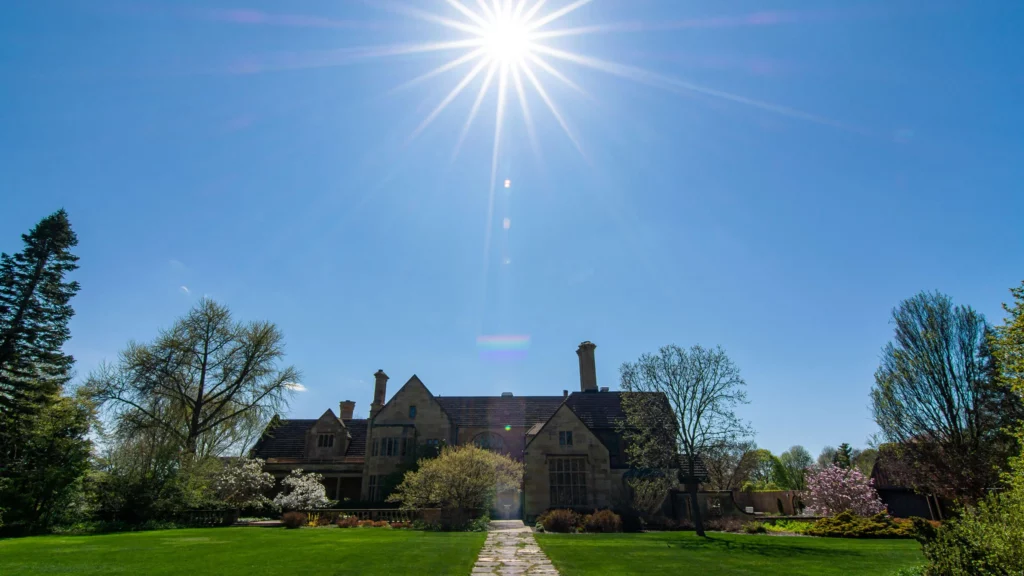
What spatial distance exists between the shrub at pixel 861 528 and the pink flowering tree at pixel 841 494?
7586 mm

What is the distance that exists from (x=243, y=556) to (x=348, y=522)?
48.1 feet

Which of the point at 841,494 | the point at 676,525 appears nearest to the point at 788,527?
the point at 676,525

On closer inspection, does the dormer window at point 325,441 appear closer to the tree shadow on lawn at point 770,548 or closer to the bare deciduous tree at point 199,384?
the bare deciduous tree at point 199,384

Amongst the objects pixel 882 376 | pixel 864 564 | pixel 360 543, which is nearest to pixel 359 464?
pixel 360 543

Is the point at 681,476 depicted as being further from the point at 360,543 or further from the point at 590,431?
the point at 360,543

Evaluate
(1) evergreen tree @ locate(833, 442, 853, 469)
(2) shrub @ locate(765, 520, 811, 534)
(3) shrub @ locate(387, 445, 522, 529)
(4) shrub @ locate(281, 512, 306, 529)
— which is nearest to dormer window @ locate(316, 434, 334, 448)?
(3) shrub @ locate(387, 445, 522, 529)

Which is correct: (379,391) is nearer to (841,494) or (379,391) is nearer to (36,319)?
(36,319)

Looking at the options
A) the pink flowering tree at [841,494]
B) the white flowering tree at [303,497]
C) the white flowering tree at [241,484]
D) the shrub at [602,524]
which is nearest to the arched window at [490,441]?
the white flowering tree at [303,497]

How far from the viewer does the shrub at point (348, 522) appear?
25.0m

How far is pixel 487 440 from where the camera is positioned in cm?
3909

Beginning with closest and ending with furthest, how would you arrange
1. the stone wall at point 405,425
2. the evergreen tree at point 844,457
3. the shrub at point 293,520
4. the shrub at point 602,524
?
the shrub at point 293,520 → the shrub at point 602,524 → the stone wall at point 405,425 → the evergreen tree at point 844,457

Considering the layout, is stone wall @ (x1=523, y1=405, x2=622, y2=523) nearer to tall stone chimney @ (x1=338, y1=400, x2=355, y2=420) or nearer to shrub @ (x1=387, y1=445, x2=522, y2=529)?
shrub @ (x1=387, y1=445, x2=522, y2=529)

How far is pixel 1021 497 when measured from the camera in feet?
26.6

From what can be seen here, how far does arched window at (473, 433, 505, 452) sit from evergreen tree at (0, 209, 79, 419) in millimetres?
27555
